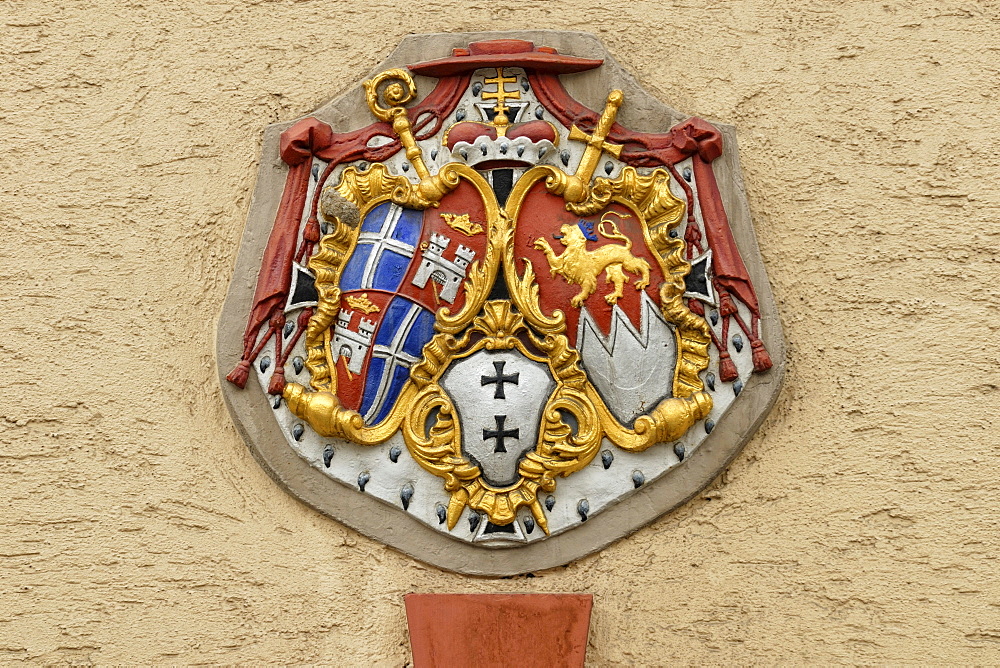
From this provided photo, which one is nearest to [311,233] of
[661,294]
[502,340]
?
[502,340]

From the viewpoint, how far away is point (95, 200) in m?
3.03

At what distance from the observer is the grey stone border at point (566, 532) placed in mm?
2818

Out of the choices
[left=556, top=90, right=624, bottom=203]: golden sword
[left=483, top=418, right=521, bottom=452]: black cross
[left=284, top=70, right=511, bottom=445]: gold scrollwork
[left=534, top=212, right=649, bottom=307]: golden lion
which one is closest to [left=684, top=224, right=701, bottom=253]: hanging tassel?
[left=534, top=212, right=649, bottom=307]: golden lion

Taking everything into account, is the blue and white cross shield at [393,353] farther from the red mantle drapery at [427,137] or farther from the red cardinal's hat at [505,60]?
the red cardinal's hat at [505,60]

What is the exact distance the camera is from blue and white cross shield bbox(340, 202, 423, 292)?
293 cm

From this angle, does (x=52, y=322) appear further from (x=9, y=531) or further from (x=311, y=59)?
(x=311, y=59)

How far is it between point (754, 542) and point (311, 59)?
1545 mm

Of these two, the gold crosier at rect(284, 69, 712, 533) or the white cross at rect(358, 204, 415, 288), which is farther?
the white cross at rect(358, 204, 415, 288)

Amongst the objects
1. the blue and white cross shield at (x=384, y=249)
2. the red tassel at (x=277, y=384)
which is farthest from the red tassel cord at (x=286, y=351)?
the blue and white cross shield at (x=384, y=249)

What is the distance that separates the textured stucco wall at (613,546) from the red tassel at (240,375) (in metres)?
0.07

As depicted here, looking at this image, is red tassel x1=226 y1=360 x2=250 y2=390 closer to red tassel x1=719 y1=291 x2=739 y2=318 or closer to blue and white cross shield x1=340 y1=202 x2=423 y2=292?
blue and white cross shield x1=340 y1=202 x2=423 y2=292

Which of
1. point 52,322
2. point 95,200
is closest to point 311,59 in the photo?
point 95,200

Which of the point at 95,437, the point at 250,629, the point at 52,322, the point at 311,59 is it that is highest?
the point at 311,59

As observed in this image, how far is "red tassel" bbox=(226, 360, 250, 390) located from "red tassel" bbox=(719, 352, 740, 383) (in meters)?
1.07
